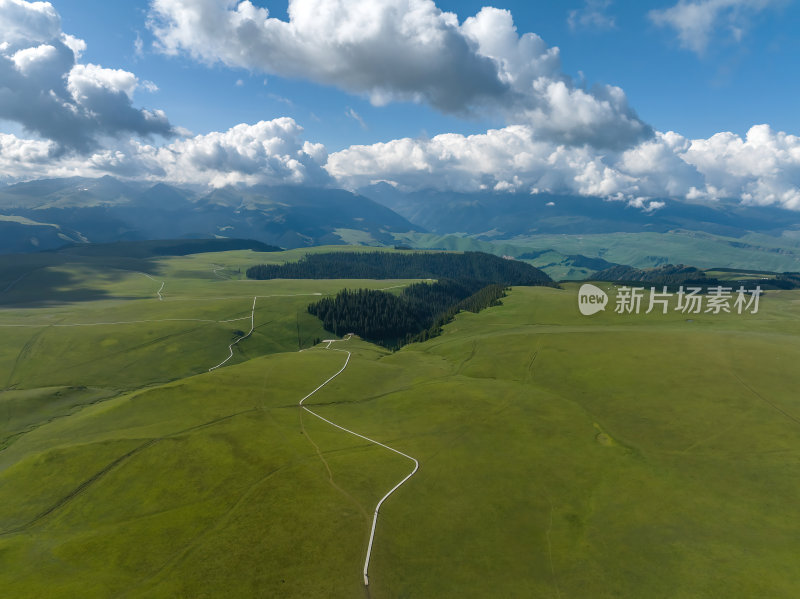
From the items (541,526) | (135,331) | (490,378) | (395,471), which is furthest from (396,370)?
(135,331)

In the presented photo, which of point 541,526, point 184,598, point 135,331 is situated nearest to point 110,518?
point 184,598

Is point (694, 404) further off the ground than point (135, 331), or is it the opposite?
point (694, 404)

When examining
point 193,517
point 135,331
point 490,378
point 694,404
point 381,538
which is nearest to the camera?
point 381,538

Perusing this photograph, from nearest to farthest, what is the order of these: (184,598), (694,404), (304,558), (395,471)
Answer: (184,598), (304,558), (395,471), (694,404)

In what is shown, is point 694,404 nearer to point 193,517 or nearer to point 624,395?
point 624,395

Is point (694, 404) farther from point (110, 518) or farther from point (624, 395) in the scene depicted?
point (110, 518)

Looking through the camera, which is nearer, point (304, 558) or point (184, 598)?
point (184, 598)
